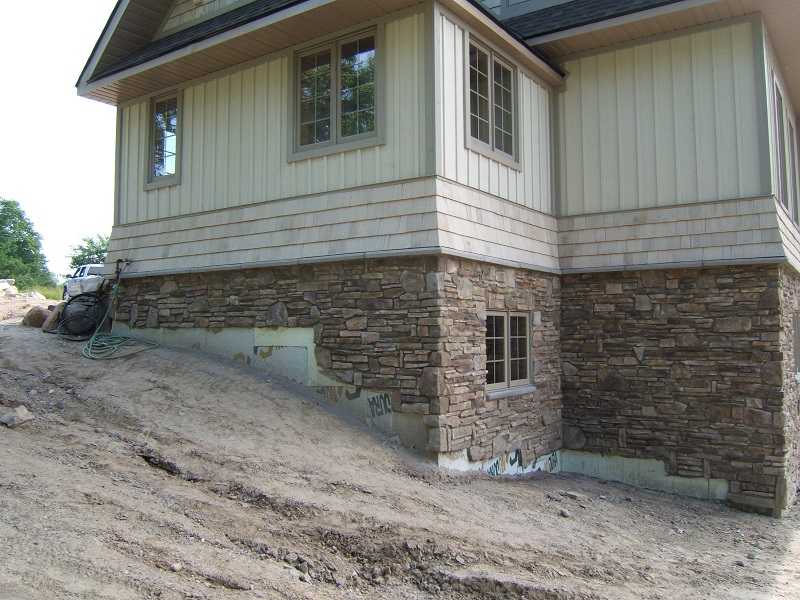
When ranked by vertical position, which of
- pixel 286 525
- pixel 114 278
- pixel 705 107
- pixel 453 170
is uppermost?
pixel 705 107

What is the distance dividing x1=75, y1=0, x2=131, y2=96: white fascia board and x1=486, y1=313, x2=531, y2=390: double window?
751cm

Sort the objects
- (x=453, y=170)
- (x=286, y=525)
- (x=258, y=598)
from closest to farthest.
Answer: (x=258, y=598) < (x=286, y=525) < (x=453, y=170)

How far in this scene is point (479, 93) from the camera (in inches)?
343

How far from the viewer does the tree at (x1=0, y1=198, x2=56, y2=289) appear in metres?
43.0

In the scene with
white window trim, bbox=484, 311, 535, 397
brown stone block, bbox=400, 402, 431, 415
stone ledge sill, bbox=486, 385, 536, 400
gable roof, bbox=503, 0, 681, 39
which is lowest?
brown stone block, bbox=400, 402, 431, 415

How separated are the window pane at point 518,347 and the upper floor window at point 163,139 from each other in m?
5.63

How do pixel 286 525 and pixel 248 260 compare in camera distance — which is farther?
pixel 248 260

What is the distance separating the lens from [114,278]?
430 inches

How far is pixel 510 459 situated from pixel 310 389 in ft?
8.75

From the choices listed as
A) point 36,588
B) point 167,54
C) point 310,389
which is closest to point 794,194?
point 310,389

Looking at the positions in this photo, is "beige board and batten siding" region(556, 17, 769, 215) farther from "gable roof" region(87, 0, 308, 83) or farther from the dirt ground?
"gable roof" region(87, 0, 308, 83)

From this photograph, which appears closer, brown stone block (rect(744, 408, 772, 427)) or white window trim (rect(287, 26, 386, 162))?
white window trim (rect(287, 26, 386, 162))

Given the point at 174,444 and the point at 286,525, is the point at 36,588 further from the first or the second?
the point at 174,444

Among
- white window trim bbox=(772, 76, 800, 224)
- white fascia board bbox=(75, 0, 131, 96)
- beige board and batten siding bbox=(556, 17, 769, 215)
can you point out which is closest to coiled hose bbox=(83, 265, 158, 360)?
white fascia board bbox=(75, 0, 131, 96)
